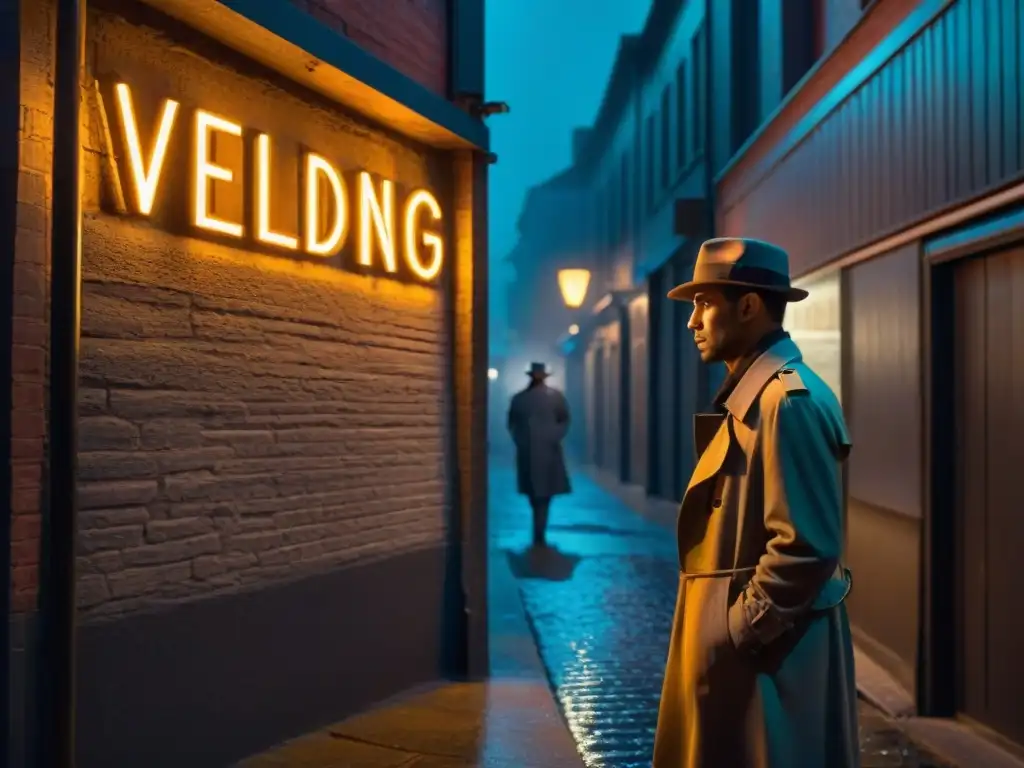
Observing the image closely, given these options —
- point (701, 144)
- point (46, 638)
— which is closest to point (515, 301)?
point (701, 144)

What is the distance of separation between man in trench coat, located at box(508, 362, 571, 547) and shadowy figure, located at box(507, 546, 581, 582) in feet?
→ 1.89

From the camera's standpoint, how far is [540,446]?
1312cm

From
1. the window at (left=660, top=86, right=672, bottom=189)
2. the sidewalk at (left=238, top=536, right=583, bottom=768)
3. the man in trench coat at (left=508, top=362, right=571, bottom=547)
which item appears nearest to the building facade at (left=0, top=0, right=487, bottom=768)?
the sidewalk at (left=238, top=536, right=583, bottom=768)

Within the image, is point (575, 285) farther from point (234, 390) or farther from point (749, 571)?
point (749, 571)

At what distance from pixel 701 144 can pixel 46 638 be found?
40.9ft

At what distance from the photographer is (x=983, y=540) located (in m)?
5.70

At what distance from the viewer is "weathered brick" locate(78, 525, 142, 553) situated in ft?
14.0

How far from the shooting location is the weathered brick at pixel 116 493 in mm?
4270

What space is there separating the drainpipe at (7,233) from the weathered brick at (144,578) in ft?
2.00

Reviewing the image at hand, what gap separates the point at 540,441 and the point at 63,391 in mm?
9432

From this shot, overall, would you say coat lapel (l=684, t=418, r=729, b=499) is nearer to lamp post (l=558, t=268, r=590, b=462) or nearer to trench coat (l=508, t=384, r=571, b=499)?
trench coat (l=508, t=384, r=571, b=499)

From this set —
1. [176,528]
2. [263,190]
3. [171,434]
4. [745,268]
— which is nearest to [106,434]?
[171,434]

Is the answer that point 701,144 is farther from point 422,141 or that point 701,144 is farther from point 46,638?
point 46,638

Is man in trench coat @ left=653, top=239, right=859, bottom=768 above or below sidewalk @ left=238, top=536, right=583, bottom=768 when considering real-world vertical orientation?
above
